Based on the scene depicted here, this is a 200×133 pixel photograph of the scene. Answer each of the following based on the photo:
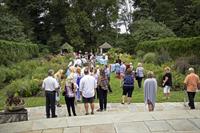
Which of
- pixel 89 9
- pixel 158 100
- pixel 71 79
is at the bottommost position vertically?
pixel 158 100

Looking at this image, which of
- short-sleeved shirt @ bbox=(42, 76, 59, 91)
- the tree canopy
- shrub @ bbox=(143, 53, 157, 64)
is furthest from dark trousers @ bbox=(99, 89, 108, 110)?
the tree canopy

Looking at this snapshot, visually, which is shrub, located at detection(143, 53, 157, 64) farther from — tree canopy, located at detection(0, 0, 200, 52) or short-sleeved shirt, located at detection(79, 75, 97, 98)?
short-sleeved shirt, located at detection(79, 75, 97, 98)

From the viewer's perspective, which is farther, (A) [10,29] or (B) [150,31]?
(B) [150,31]

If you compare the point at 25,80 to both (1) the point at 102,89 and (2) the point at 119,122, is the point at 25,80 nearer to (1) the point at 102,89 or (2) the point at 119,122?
(1) the point at 102,89

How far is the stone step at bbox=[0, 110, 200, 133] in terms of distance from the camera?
11.8m

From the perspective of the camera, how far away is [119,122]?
12.4m

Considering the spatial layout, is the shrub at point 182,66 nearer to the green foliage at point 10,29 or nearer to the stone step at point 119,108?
the stone step at point 119,108

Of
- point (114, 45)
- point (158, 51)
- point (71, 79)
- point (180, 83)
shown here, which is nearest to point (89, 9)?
point (114, 45)

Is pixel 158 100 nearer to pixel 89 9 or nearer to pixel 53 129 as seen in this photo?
pixel 53 129

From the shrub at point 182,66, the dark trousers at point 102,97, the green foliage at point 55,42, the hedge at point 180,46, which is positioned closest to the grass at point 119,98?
the dark trousers at point 102,97

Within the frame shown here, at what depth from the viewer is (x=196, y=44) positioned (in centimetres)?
3803

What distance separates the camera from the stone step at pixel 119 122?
1177 centimetres

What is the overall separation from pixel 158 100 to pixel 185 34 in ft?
139

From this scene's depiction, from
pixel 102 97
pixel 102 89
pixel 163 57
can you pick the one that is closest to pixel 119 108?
pixel 102 97
